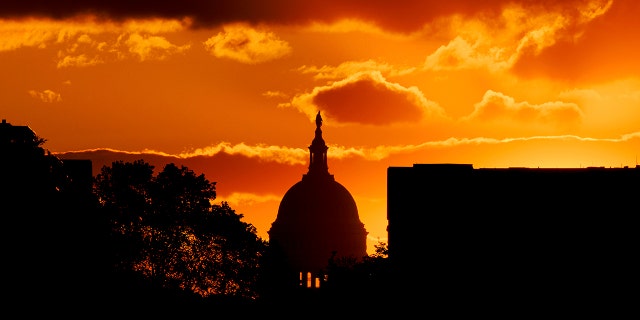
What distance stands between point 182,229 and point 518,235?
71.5 feet

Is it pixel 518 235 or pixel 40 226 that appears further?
pixel 518 235

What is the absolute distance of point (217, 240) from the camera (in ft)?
354

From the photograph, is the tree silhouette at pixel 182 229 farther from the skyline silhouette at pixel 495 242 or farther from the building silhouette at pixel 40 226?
the building silhouette at pixel 40 226

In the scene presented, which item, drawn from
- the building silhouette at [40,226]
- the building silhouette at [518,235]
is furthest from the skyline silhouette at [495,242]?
the building silhouette at [40,226]

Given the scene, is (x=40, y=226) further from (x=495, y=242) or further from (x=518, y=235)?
(x=518, y=235)

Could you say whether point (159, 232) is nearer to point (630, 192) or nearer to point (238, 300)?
point (238, 300)

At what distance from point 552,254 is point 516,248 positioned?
2.77 meters

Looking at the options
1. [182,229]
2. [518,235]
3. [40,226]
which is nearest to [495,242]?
[518,235]

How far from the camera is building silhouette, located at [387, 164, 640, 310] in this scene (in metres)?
97.6

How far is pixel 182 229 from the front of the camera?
106875mm

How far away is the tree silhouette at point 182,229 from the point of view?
105750 millimetres

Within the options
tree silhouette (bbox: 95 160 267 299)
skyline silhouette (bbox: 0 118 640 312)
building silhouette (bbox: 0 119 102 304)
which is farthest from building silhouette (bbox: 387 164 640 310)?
building silhouette (bbox: 0 119 102 304)

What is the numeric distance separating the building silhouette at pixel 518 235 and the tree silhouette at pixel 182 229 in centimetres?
1078

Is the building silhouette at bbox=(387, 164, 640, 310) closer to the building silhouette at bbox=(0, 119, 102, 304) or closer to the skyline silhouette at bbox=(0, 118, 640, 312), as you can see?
the skyline silhouette at bbox=(0, 118, 640, 312)
